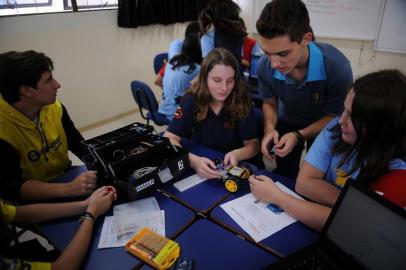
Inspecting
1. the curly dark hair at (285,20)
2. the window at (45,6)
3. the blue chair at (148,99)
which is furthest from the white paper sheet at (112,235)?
the window at (45,6)

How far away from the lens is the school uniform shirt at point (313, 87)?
5.06 feet

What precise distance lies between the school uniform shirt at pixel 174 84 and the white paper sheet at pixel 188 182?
122 cm

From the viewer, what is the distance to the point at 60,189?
1260 millimetres

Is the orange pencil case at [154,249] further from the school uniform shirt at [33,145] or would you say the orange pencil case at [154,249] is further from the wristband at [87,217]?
the school uniform shirt at [33,145]

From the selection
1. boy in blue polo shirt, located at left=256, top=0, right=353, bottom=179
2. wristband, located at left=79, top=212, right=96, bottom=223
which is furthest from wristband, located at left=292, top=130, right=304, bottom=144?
wristband, located at left=79, top=212, right=96, bottom=223

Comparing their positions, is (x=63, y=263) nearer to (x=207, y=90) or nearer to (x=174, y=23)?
(x=207, y=90)

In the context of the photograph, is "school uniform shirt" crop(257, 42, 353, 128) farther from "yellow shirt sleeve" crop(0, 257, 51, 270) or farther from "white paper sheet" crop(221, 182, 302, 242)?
"yellow shirt sleeve" crop(0, 257, 51, 270)

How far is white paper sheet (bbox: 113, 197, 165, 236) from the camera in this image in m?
1.10

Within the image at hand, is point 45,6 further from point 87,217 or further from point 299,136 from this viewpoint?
point 299,136

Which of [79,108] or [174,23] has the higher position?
[174,23]

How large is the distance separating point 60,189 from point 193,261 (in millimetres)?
691

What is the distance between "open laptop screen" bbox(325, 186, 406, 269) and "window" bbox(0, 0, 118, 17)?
125 inches

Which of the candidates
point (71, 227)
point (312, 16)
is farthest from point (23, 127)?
point (312, 16)

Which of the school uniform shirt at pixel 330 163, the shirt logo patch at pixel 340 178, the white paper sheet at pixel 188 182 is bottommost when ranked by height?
the white paper sheet at pixel 188 182
